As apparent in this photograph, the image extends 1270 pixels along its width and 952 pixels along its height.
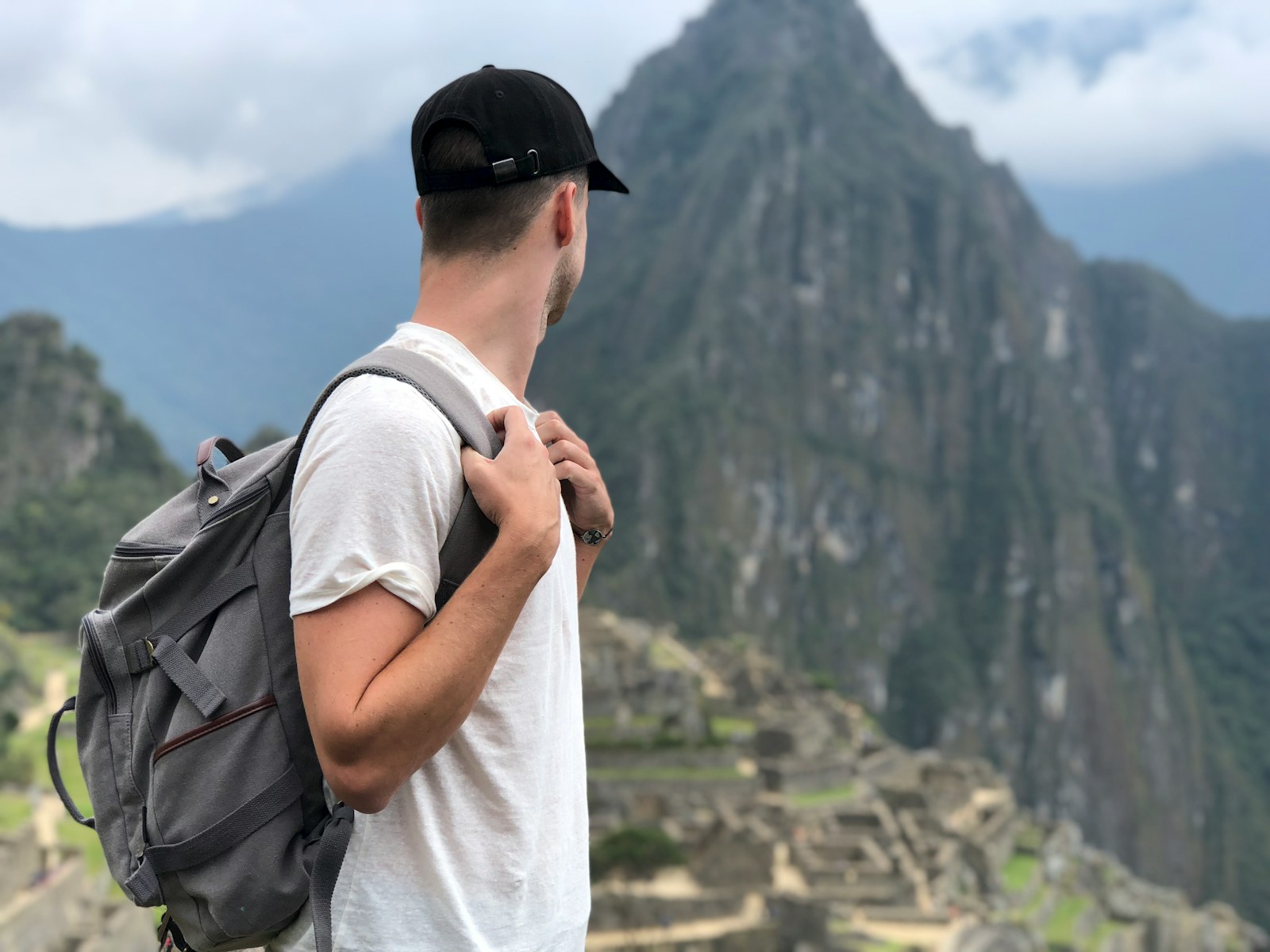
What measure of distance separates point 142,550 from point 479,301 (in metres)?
0.57

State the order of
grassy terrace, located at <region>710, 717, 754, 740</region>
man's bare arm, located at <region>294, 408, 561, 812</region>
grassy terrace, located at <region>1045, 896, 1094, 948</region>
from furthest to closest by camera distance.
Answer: grassy terrace, located at <region>710, 717, 754, 740</region>, grassy terrace, located at <region>1045, 896, 1094, 948</region>, man's bare arm, located at <region>294, 408, 561, 812</region>

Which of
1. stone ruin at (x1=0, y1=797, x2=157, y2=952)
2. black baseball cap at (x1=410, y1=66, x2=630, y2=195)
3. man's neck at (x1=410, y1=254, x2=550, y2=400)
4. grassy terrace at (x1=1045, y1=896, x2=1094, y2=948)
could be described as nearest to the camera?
black baseball cap at (x1=410, y1=66, x2=630, y2=195)

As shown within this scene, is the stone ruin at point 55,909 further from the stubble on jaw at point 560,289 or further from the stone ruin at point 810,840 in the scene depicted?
the stubble on jaw at point 560,289

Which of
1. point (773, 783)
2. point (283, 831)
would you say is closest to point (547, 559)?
point (283, 831)

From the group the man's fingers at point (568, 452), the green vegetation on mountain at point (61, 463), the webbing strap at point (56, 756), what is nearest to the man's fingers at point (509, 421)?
the man's fingers at point (568, 452)

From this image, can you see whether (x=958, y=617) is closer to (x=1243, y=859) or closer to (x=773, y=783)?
(x=1243, y=859)

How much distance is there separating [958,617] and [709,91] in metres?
49.3

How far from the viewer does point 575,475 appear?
77.4 inches

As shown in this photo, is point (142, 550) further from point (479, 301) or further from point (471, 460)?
point (479, 301)

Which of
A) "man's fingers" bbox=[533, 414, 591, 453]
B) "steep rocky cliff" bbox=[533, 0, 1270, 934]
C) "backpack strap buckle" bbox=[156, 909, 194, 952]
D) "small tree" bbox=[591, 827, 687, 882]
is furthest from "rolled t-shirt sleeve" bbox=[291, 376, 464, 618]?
"steep rocky cliff" bbox=[533, 0, 1270, 934]

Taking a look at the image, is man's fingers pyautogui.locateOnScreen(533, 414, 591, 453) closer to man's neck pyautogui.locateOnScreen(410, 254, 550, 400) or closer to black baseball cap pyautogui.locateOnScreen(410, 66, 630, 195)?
man's neck pyautogui.locateOnScreen(410, 254, 550, 400)

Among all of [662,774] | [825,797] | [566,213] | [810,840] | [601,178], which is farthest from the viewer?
[825,797]

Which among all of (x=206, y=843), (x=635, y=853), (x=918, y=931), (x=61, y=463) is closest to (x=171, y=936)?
Answer: (x=206, y=843)

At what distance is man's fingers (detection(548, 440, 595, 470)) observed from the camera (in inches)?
76.0
